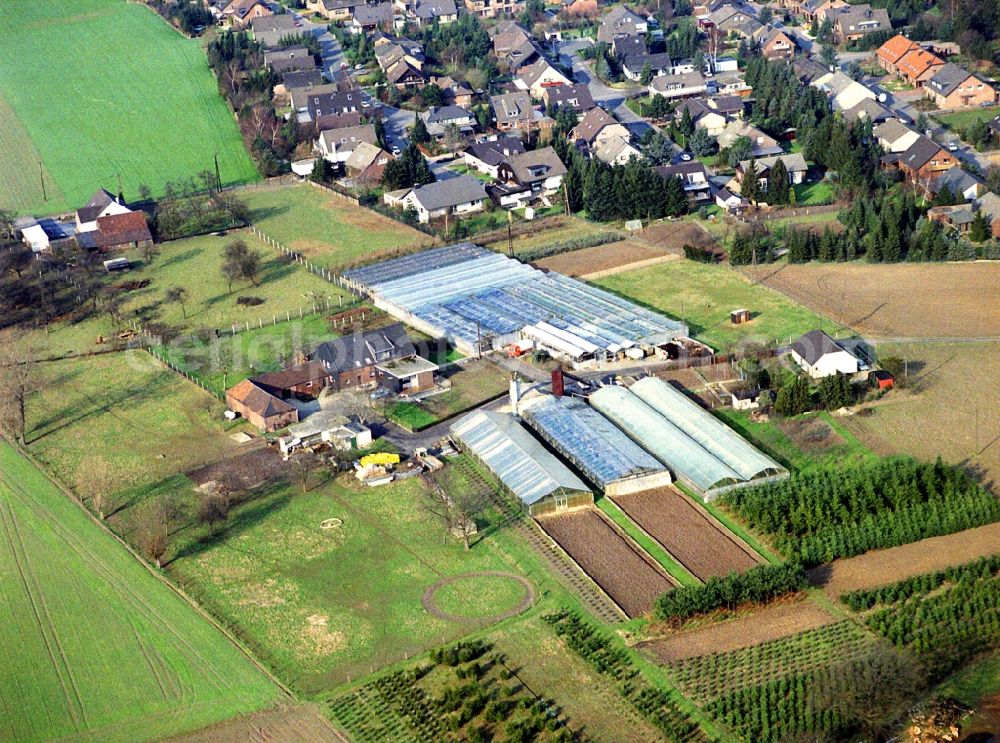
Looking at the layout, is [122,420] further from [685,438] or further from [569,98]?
[569,98]

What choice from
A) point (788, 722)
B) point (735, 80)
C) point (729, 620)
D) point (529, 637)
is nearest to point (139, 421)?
point (529, 637)

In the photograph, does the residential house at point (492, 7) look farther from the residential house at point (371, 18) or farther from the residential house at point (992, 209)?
the residential house at point (992, 209)

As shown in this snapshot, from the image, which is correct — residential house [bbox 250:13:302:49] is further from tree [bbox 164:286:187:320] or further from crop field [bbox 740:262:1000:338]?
crop field [bbox 740:262:1000:338]

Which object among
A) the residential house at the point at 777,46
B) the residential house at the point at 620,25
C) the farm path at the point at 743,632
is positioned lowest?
the farm path at the point at 743,632

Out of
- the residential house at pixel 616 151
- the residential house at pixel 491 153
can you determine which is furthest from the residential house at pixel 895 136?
the residential house at pixel 491 153

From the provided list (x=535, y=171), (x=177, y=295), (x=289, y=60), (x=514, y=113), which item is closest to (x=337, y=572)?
(x=177, y=295)
